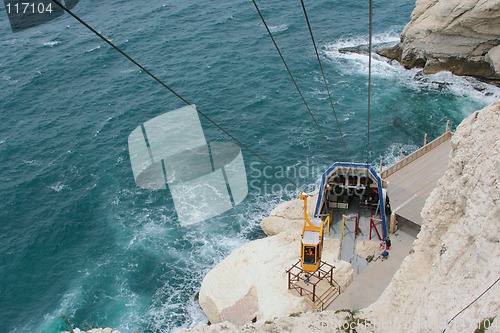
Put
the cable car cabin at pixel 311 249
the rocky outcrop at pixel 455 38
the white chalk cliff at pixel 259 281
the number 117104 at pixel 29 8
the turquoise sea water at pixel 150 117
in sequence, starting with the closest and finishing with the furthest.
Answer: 1. the cable car cabin at pixel 311 249
2. the white chalk cliff at pixel 259 281
3. the turquoise sea water at pixel 150 117
4. the rocky outcrop at pixel 455 38
5. the number 117104 at pixel 29 8

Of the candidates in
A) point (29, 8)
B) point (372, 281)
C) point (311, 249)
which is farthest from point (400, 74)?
point (29, 8)

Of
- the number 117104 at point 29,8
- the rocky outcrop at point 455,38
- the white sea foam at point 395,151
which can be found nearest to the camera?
the white sea foam at point 395,151

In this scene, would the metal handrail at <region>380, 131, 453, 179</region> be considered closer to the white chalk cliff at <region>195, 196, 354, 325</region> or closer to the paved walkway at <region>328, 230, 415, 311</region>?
the paved walkway at <region>328, 230, 415, 311</region>

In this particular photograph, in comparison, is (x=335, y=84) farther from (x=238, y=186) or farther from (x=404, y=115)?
(x=238, y=186)

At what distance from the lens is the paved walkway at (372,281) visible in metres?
31.3

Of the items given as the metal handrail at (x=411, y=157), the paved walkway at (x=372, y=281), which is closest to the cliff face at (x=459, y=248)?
the paved walkway at (x=372, y=281)

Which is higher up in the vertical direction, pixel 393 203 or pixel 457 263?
pixel 457 263

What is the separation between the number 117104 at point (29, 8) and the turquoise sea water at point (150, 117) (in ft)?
13.9

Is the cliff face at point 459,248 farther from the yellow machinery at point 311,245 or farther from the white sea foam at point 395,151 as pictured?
Answer: the white sea foam at point 395,151

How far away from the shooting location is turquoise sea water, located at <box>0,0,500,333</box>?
42.0 metres

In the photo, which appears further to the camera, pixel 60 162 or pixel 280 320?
pixel 60 162

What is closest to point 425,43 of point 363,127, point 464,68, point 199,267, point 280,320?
point 464,68

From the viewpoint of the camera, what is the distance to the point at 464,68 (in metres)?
65.1

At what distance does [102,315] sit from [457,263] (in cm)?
2918
